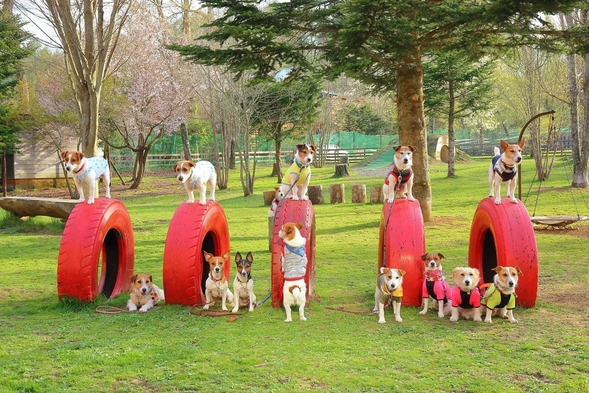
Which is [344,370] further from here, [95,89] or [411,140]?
[95,89]

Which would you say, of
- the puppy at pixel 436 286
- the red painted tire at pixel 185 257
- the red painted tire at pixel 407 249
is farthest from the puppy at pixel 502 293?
the red painted tire at pixel 185 257

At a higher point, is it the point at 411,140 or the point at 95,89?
the point at 95,89

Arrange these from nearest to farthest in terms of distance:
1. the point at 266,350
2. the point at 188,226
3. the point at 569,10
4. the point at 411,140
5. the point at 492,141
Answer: the point at 266,350 → the point at 188,226 → the point at 569,10 → the point at 411,140 → the point at 492,141

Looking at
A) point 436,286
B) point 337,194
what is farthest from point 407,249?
point 337,194

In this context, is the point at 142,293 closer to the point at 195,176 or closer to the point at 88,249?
the point at 88,249

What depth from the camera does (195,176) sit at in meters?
8.80

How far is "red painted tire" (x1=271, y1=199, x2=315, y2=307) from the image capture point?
303 inches

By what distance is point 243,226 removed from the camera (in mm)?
17312

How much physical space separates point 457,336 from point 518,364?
3.23ft

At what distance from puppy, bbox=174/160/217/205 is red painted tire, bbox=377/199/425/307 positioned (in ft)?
8.78

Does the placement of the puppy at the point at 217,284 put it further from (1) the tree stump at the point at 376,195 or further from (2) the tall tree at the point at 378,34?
(1) the tree stump at the point at 376,195

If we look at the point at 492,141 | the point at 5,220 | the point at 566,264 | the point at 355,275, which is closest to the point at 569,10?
the point at 566,264

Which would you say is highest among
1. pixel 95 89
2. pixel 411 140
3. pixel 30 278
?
pixel 95 89

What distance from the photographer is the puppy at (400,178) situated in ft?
29.5
